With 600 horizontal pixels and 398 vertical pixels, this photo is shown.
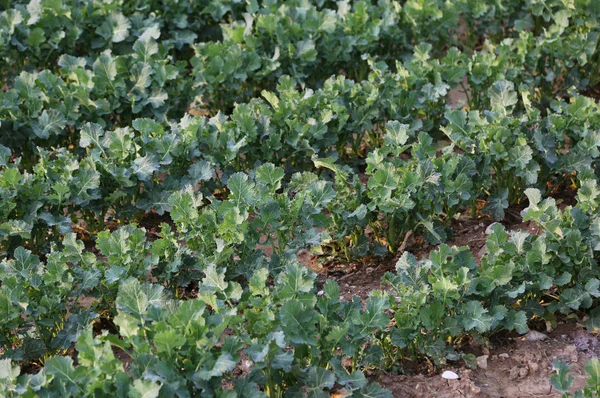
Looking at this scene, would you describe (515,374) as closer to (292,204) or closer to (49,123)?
(292,204)

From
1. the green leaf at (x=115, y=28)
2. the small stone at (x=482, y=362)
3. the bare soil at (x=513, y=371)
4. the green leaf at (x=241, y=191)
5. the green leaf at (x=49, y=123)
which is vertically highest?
the green leaf at (x=241, y=191)

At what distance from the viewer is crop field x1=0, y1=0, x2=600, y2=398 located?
153 inches

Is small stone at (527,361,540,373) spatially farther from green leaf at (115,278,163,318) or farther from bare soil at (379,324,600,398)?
green leaf at (115,278,163,318)

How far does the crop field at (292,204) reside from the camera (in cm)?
389

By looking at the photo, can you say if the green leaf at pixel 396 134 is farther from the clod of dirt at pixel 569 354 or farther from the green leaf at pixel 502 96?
the clod of dirt at pixel 569 354

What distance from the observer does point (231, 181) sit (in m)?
4.68

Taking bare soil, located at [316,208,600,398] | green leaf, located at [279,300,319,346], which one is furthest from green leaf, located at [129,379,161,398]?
bare soil, located at [316,208,600,398]

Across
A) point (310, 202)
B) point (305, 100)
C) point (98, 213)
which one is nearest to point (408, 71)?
point (305, 100)

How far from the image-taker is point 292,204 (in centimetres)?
467

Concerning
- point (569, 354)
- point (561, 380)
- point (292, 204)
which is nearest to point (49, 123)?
point (292, 204)

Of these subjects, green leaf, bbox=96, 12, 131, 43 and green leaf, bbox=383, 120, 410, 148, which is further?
green leaf, bbox=96, 12, 131, 43

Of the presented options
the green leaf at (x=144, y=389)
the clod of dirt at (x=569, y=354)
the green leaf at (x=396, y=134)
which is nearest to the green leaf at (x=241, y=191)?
the green leaf at (x=396, y=134)

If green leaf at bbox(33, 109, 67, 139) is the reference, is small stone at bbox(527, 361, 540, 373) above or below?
below

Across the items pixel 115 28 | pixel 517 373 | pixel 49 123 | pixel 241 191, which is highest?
pixel 241 191
